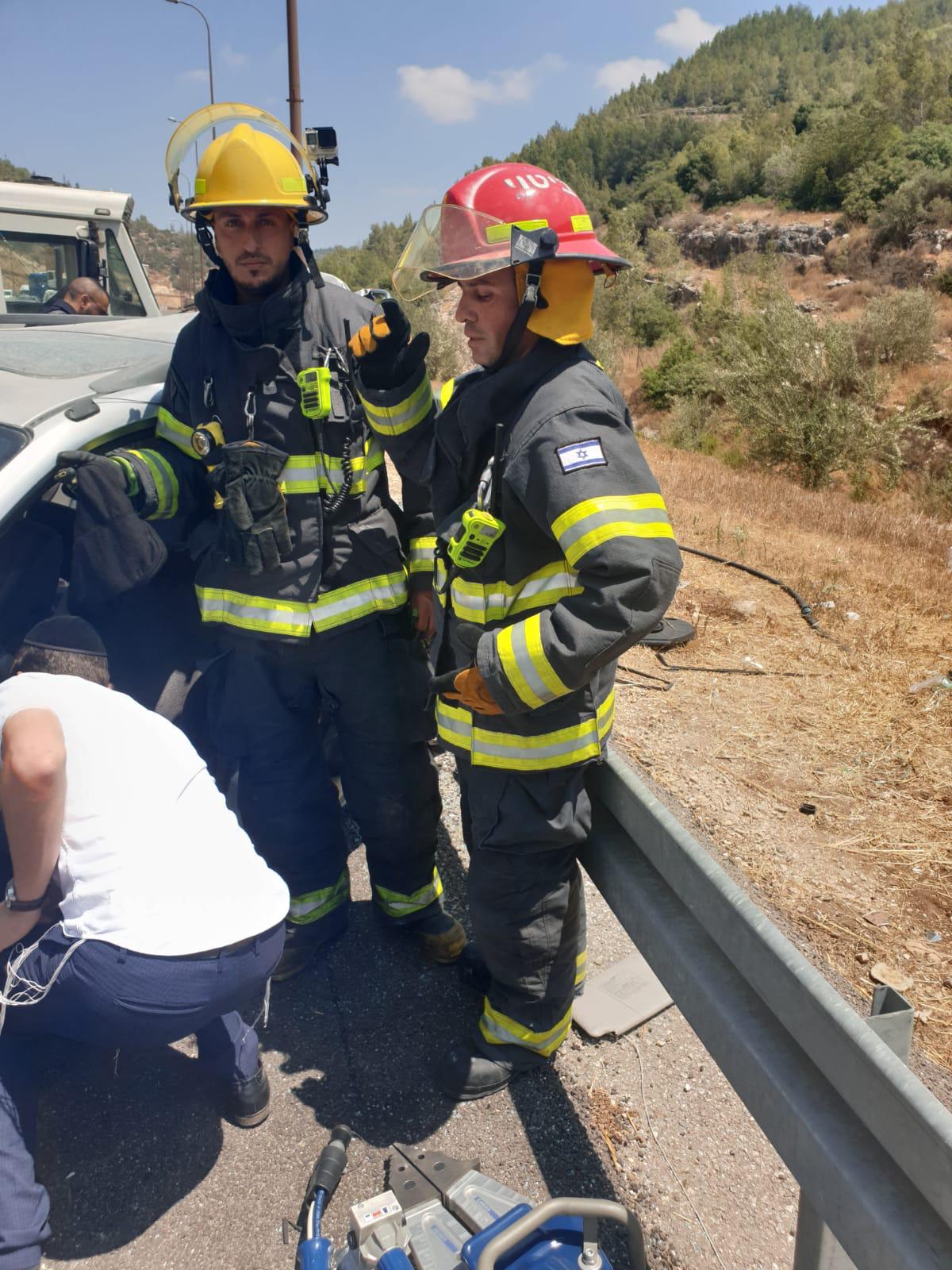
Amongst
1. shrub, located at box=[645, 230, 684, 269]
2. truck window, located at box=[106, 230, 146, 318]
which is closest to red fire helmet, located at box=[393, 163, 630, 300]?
truck window, located at box=[106, 230, 146, 318]

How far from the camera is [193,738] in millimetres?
2789

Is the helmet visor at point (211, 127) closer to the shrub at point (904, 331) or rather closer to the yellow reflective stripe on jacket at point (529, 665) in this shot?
the yellow reflective stripe on jacket at point (529, 665)

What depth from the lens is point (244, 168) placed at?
8.04ft

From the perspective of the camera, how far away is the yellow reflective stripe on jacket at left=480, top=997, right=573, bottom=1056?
2236 millimetres

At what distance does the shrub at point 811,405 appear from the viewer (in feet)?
41.1

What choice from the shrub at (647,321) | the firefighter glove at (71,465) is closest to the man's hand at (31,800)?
the firefighter glove at (71,465)

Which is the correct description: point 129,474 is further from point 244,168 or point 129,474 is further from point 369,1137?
point 369,1137

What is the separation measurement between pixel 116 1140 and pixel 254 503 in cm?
159

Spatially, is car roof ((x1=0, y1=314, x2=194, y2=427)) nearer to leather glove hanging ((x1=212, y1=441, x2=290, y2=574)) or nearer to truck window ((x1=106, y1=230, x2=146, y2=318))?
leather glove hanging ((x1=212, y1=441, x2=290, y2=574))

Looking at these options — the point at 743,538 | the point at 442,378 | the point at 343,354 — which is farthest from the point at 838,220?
the point at 343,354

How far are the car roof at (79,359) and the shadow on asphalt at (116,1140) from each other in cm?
166

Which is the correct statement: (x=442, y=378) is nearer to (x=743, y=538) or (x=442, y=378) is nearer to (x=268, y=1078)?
(x=743, y=538)

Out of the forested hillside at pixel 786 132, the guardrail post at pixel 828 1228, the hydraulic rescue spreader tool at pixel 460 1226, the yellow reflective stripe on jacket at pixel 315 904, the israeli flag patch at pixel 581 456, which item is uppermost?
the forested hillside at pixel 786 132

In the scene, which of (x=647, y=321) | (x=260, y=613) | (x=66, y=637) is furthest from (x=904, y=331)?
(x=66, y=637)
